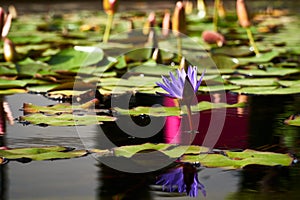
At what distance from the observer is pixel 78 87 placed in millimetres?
2174

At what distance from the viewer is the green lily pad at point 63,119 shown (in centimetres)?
164

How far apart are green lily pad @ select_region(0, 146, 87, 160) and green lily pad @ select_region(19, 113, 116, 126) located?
0.82 ft

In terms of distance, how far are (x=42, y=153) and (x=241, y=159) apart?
35 cm

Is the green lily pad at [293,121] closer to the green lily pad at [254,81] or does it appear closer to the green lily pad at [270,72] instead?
the green lily pad at [254,81]

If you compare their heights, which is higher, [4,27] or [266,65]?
[4,27]

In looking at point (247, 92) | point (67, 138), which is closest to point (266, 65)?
point (247, 92)

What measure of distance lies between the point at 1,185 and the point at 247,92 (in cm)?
107

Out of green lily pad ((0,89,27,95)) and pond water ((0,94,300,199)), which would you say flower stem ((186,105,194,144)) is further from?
green lily pad ((0,89,27,95))

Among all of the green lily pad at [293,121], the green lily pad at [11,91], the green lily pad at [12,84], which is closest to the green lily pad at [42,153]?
the green lily pad at [293,121]

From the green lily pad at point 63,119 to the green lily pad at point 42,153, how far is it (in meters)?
0.25

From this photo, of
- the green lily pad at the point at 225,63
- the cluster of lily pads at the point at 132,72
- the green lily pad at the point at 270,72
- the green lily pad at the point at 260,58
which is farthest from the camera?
the green lily pad at the point at 260,58

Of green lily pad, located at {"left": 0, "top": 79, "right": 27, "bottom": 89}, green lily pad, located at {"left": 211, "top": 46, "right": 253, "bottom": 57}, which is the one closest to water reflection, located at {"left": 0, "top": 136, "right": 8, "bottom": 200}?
green lily pad, located at {"left": 0, "top": 79, "right": 27, "bottom": 89}

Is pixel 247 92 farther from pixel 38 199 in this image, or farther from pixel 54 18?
pixel 54 18

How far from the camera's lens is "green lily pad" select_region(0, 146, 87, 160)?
132cm
